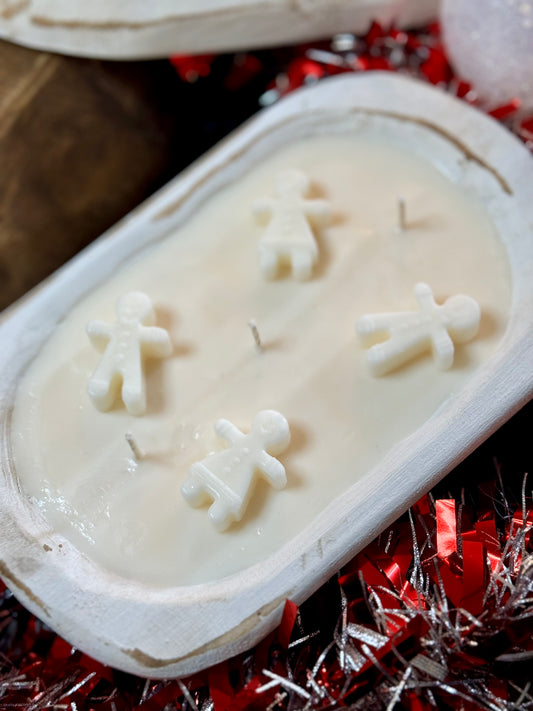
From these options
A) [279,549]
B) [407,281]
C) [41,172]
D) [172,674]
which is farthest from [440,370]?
[41,172]

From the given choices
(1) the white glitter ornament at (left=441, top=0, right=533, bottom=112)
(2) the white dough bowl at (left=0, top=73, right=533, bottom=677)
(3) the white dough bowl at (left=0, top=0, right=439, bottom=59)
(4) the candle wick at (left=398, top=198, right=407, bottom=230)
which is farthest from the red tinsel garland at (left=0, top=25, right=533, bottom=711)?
(3) the white dough bowl at (left=0, top=0, right=439, bottom=59)

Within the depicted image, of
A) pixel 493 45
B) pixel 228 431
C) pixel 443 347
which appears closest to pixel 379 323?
pixel 443 347

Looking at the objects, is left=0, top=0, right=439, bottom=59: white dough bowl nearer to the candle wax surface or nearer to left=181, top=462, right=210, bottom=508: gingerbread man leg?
the candle wax surface

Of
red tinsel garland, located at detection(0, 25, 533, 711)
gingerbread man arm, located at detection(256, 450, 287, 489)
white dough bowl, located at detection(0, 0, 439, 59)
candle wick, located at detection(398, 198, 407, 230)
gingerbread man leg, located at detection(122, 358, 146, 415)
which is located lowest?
red tinsel garland, located at detection(0, 25, 533, 711)

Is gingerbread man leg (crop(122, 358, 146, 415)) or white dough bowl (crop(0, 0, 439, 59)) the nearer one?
gingerbread man leg (crop(122, 358, 146, 415))

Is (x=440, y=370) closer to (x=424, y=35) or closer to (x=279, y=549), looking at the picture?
(x=279, y=549)

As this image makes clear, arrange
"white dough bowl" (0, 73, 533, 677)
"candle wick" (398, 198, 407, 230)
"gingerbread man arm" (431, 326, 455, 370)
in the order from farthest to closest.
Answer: "candle wick" (398, 198, 407, 230) → "gingerbread man arm" (431, 326, 455, 370) → "white dough bowl" (0, 73, 533, 677)
